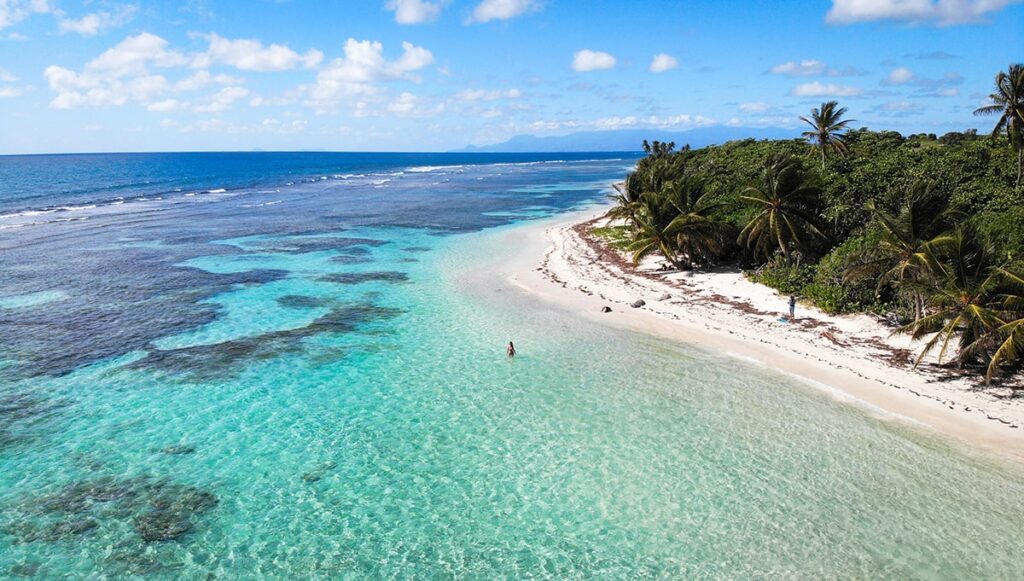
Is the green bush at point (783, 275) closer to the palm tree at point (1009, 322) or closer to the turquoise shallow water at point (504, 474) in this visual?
the turquoise shallow water at point (504, 474)

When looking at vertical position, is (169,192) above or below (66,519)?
above

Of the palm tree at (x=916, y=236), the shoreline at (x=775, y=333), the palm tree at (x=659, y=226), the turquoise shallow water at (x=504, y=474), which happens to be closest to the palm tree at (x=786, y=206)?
the shoreline at (x=775, y=333)

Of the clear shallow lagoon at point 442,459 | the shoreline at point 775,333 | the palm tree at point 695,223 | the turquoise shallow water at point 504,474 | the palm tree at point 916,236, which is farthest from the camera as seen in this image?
the palm tree at point 695,223

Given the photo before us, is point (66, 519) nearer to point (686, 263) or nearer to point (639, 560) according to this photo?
point (639, 560)

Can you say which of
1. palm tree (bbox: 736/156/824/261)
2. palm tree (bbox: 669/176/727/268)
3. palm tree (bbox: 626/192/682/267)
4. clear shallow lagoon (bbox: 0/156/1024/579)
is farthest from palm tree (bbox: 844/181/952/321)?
palm tree (bbox: 626/192/682/267)

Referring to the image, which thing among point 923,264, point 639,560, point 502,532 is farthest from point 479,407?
point 923,264

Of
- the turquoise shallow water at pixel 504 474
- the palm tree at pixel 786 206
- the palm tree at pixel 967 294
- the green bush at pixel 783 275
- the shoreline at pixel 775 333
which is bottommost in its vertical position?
the turquoise shallow water at pixel 504 474

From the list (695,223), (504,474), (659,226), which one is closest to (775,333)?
(695,223)
